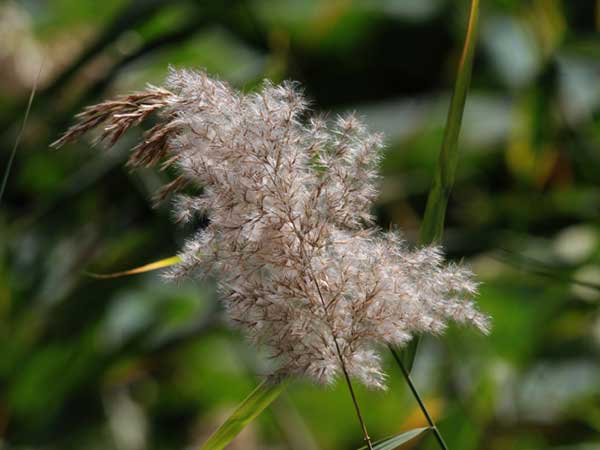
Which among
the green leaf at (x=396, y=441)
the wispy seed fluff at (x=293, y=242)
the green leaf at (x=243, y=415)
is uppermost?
the wispy seed fluff at (x=293, y=242)

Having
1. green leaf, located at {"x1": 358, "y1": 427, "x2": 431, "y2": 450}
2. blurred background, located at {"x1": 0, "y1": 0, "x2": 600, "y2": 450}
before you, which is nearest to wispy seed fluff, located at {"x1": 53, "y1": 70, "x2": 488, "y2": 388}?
green leaf, located at {"x1": 358, "y1": 427, "x2": 431, "y2": 450}

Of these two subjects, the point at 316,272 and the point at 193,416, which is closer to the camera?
the point at 316,272

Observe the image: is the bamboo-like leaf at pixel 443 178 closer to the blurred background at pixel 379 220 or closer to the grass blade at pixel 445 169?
the grass blade at pixel 445 169

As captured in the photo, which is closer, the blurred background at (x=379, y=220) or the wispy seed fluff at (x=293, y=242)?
the wispy seed fluff at (x=293, y=242)

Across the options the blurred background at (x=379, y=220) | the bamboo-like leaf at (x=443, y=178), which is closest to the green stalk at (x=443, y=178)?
the bamboo-like leaf at (x=443, y=178)

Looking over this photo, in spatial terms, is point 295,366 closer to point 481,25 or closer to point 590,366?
point 590,366

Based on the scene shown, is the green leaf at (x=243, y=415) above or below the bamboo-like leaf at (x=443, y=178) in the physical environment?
below

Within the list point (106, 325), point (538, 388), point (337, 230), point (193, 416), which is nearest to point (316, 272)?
point (337, 230)
